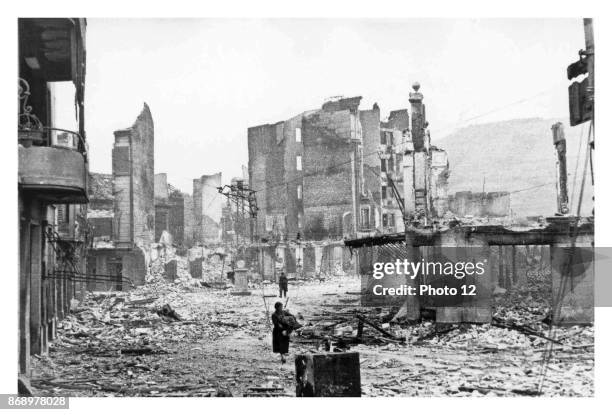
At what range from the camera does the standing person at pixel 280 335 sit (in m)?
10.4

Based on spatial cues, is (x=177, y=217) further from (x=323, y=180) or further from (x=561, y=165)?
(x=561, y=165)

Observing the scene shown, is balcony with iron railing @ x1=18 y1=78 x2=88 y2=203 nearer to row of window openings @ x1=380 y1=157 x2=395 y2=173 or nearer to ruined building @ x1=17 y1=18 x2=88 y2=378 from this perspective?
ruined building @ x1=17 y1=18 x2=88 y2=378

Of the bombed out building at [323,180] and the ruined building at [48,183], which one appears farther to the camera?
the bombed out building at [323,180]

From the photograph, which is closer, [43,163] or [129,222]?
[43,163]

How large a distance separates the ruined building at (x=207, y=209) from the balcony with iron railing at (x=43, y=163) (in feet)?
6.09

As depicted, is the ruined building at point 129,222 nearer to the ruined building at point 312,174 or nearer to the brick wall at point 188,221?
the brick wall at point 188,221

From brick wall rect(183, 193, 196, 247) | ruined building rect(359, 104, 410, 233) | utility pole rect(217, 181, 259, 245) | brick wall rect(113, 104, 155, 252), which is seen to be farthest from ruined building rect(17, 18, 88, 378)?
ruined building rect(359, 104, 410, 233)

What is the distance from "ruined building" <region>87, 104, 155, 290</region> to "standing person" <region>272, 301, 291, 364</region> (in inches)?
86.9

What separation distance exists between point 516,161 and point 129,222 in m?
6.08

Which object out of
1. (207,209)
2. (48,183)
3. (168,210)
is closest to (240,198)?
(207,209)

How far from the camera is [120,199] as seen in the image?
11.0 metres

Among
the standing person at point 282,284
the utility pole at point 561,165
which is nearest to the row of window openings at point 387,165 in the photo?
the standing person at point 282,284

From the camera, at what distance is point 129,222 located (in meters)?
11.1

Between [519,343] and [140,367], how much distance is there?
17.8 feet
